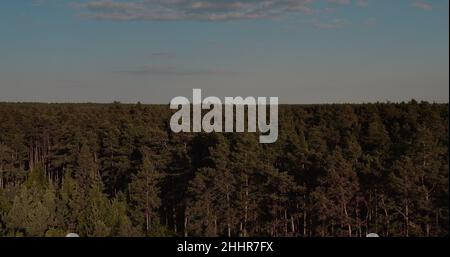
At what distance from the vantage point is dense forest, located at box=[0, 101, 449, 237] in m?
27.1

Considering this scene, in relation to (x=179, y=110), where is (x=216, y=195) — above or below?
below

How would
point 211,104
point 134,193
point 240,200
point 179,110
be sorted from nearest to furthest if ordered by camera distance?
point 240,200 → point 134,193 → point 211,104 → point 179,110

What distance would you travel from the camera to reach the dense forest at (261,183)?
27078 millimetres

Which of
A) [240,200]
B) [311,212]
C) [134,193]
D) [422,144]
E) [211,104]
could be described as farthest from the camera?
[211,104]

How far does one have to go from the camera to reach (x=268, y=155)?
1319 inches

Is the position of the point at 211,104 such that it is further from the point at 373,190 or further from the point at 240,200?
the point at 373,190

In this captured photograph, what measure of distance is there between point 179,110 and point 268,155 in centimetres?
1645

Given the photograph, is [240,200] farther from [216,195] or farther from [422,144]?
[422,144]

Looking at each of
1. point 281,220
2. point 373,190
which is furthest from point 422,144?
point 281,220

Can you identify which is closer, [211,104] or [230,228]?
[230,228]

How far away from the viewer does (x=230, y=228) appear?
3309 cm

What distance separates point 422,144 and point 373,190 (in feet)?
15.7

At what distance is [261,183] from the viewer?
104ft

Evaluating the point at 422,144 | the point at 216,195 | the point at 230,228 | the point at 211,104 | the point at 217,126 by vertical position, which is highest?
the point at 211,104
